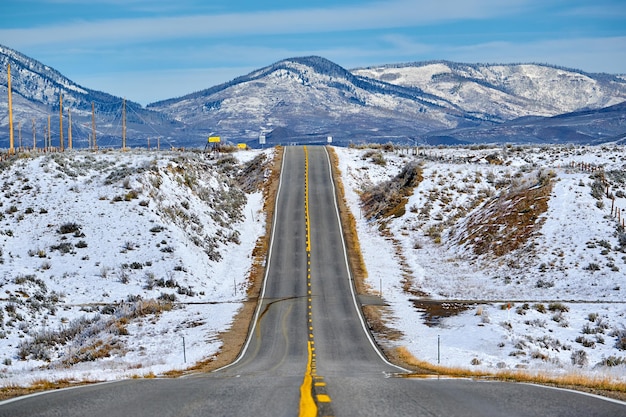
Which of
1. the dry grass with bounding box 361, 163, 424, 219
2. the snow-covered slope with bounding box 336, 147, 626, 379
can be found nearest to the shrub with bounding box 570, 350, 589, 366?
the snow-covered slope with bounding box 336, 147, 626, 379

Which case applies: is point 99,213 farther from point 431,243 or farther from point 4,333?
point 431,243

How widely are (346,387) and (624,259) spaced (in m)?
33.5

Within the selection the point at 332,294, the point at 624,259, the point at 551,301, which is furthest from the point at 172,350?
the point at 624,259

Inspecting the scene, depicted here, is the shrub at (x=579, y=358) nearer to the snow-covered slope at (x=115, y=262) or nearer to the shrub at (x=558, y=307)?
the shrub at (x=558, y=307)

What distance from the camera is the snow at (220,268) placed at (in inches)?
1110

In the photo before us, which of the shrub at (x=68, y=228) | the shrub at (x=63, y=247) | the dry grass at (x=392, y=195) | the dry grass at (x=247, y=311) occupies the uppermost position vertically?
the dry grass at (x=392, y=195)

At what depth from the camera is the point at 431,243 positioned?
56.1 m

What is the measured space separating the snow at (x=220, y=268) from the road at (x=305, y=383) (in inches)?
104

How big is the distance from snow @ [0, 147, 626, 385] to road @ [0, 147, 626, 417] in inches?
104

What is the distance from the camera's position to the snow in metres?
28.2

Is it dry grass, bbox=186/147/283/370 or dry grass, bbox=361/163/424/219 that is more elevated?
dry grass, bbox=361/163/424/219

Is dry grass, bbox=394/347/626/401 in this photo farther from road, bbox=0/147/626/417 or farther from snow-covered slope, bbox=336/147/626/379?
snow-covered slope, bbox=336/147/626/379

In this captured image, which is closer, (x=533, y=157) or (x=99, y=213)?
(x=99, y=213)

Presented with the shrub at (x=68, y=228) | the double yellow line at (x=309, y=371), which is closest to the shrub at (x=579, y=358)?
the double yellow line at (x=309, y=371)
